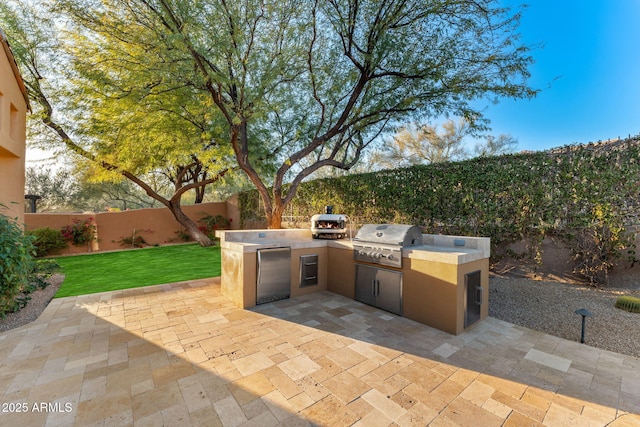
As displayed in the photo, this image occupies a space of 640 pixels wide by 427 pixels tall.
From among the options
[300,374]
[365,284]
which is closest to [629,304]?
[365,284]

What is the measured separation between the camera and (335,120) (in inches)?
311

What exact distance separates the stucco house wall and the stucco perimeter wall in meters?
4.25

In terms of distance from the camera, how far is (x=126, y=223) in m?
11.0

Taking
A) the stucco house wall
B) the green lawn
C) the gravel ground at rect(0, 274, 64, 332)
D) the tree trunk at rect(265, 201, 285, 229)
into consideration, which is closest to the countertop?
the green lawn

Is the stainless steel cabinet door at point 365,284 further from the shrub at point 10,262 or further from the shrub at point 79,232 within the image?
the shrub at point 79,232

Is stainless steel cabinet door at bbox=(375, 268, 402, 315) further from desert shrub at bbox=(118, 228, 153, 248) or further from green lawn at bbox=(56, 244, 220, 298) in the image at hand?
desert shrub at bbox=(118, 228, 153, 248)

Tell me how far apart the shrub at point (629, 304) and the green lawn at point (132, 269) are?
7.02 metres

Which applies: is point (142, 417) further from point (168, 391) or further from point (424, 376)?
point (424, 376)

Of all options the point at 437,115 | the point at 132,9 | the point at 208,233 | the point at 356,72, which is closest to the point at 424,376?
the point at 437,115

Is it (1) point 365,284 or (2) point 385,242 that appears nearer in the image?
(2) point 385,242

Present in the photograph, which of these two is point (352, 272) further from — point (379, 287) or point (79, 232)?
point (79, 232)

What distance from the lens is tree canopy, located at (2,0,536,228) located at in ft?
17.5

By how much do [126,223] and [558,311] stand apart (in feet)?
45.2

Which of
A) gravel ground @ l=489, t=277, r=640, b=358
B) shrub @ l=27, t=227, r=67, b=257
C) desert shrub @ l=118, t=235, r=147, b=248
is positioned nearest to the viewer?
gravel ground @ l=489, t=277, r=640, b=358
